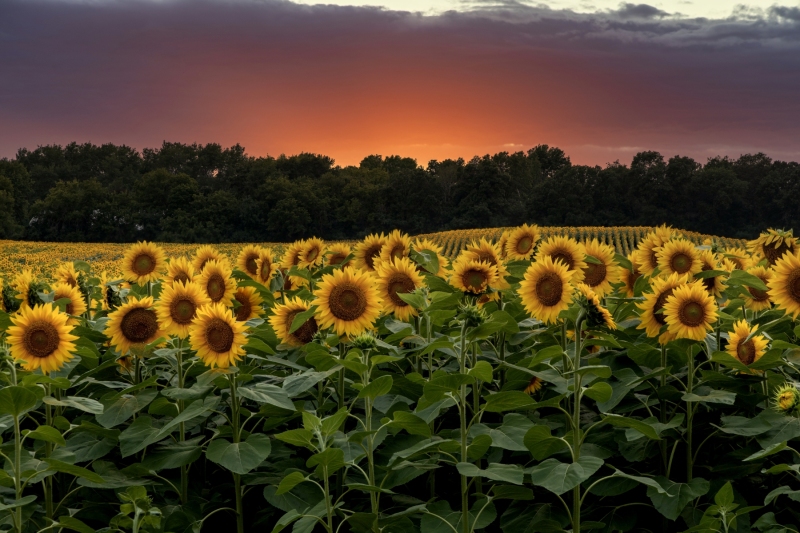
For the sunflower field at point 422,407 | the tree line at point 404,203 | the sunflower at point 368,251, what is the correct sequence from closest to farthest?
the sunflower field at point 422,407 < the sunflower at point 368,251 < the tree line at point 404,203

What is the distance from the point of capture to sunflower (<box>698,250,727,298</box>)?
13.2ft

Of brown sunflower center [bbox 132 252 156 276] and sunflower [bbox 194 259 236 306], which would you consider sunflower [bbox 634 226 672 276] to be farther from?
brown sunflower center [bbox 132 252 156 276]

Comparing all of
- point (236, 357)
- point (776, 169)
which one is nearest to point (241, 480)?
point (236, 357)

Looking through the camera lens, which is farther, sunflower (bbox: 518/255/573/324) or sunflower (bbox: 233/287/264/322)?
sunflower (bbox: 233/287/264/322)

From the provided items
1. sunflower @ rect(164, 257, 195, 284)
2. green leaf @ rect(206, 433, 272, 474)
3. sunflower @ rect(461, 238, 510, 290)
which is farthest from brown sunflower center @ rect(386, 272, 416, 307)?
sunflower @ rect(164, 257, 195, 284)

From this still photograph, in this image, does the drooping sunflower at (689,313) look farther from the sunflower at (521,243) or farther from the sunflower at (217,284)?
the sunflower at (217,284)

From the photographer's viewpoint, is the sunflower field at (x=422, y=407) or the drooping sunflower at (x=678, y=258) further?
the drooping sunflower at (x=678, y=258)

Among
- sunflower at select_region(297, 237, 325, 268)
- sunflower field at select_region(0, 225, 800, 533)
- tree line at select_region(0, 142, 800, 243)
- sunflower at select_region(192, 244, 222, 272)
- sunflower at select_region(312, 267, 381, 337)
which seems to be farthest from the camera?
tree line at select_region(0, 142, 800, 243)

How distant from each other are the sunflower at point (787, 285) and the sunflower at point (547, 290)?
3.19ft

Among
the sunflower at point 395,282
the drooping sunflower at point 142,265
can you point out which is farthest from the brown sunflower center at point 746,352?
the drooping sunflower at point 142,265

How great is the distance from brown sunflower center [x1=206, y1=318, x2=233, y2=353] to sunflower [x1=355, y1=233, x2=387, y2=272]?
1594 millimetres

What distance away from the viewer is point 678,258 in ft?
13.8

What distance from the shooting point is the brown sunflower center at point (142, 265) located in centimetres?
484

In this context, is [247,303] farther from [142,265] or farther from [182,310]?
[142,265]
